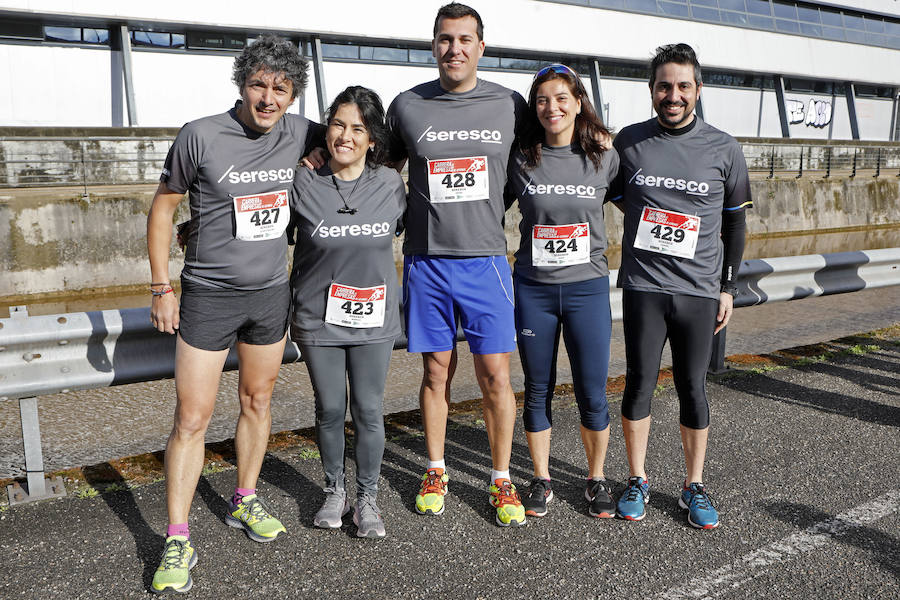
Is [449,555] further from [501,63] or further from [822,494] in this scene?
[501,63]

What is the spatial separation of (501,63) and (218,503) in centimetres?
2481

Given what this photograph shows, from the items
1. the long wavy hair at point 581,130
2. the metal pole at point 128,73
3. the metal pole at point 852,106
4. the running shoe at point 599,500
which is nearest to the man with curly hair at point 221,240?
the long wavy hair at point 581,130

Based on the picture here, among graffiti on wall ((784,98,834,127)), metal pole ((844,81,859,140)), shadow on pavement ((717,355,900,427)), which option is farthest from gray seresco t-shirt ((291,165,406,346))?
metal pole ((844,81,859,140))

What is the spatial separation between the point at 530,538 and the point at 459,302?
1.10 meters

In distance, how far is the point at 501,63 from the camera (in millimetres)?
26312

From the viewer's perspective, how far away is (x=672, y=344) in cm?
363

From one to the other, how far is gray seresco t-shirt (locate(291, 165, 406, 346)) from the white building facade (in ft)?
62.8

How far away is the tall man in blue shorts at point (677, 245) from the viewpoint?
137 inches

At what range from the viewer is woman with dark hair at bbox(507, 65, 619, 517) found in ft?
11.4

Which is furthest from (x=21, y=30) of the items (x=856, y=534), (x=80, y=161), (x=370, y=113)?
(x=856, y=534)

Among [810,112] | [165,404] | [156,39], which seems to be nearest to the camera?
[165,404]

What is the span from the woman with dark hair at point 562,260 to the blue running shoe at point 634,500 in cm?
6

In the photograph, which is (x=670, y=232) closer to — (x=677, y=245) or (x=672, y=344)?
(x=677, y=245)

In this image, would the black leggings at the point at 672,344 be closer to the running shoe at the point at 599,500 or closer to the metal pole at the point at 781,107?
the running shoe at the point at 599,500
